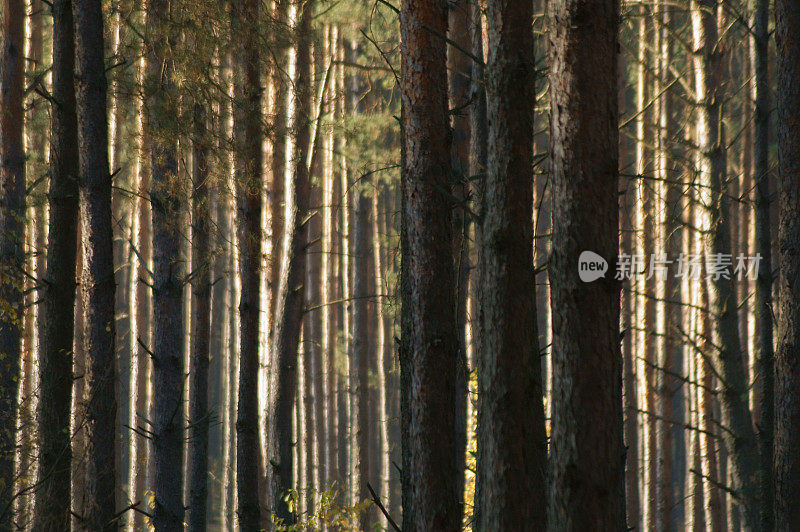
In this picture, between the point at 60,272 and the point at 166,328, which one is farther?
the point at 166,328

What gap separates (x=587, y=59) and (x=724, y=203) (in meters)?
6.30

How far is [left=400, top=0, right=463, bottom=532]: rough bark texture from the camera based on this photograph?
213 inches

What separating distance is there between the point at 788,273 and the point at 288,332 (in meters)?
5.38

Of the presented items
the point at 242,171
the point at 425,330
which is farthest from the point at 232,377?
the point at 425,330

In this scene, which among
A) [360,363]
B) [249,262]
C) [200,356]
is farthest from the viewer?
[360,363]

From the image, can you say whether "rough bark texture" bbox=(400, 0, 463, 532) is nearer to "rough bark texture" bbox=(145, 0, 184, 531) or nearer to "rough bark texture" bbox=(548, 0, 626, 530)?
"rough bark texture" bbox=(548, 0, 626, 530)

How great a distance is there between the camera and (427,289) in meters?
5.52

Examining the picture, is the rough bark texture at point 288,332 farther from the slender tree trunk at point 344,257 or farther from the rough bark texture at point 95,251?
the slender tree trunk at point 344,257

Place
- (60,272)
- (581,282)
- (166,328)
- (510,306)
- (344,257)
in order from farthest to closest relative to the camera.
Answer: (344,257)
(166,328)
(60,272)
(510,306)
(581,282)

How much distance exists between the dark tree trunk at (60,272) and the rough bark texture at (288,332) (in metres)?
2.54

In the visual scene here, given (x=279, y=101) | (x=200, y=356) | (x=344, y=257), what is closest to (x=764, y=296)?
(x=279, y=101)

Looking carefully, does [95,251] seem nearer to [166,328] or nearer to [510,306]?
[166,328]

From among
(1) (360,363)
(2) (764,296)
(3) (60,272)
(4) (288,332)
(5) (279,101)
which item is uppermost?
(5) (279,101)

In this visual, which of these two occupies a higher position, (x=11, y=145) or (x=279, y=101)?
(x=279, y=101)
